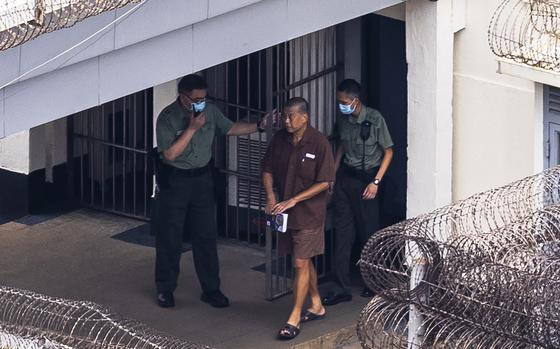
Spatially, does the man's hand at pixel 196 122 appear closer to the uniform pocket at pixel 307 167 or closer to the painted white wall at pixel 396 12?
the uniform pocket at pixel 307 167

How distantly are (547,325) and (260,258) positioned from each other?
16.1 ft

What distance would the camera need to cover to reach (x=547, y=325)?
32.3 feet

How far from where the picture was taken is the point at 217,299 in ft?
44.5

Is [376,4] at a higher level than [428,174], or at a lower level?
higher

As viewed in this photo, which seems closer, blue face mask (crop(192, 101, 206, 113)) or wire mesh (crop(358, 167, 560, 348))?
wire mesh (crop(358, 167, 560, 348))

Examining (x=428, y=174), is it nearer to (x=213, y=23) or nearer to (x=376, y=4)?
(x=376, y=4)

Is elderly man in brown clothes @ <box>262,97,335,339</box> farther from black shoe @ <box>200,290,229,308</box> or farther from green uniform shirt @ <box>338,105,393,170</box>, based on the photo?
black shoe @ <box>200,290,229,308</box>

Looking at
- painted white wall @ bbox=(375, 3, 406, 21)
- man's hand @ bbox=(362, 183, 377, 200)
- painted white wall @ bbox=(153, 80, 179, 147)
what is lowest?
man's hand @ bbox=(362, 183, 377, 200)

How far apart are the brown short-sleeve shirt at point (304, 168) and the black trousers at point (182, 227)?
0.66m

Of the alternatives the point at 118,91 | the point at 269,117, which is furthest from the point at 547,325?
the point at 269,117

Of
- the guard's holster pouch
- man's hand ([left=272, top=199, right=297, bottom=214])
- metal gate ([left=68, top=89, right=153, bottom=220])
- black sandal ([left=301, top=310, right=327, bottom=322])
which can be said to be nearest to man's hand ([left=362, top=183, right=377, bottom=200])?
man's hand ([left=272, top=199, right=297, bottom=214])

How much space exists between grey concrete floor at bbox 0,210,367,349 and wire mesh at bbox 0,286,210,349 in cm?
147

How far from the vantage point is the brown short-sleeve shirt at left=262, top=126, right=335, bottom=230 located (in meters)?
12.8

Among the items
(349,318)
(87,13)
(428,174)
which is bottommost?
(349,318)
